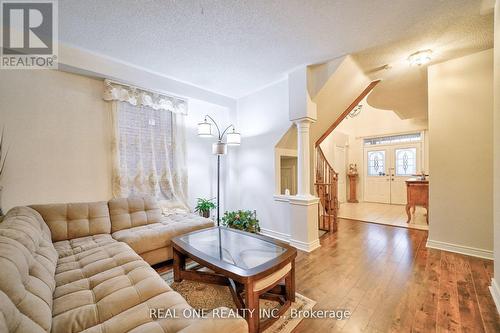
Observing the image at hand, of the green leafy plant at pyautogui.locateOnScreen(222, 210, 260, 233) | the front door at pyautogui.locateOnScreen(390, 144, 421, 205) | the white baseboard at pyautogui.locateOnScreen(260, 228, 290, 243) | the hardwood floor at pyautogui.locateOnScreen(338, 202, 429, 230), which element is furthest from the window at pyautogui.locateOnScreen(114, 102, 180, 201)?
the front door at pyautogui.locateOnScreen(390, 144, 421, 205)

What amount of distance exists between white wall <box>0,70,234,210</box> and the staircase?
354 cm

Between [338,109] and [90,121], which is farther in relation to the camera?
[338,109]

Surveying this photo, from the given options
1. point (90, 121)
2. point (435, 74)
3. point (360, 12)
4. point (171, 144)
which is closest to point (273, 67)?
point (360, 12)

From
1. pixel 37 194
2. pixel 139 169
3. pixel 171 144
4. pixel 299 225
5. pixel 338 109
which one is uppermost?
pixel 338 109

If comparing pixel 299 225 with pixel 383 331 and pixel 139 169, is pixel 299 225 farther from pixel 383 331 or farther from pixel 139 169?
pixel 139 169

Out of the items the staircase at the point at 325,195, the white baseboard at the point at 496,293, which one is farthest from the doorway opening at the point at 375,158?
the white baseboard at the point at 496,293

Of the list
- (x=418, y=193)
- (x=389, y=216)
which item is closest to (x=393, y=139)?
(x=389, y=216)

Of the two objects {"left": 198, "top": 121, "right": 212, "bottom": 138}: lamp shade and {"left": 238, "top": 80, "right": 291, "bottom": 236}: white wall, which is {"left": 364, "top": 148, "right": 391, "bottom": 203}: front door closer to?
{"left": 238, "top": 80, "right": 291, "bottom": 236}: white wall

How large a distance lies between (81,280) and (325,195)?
368 centimetres

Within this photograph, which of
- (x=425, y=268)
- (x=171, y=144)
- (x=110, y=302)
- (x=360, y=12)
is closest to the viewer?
(x=110, y=302)

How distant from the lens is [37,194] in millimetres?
2318

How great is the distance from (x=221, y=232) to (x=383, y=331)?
1.69m

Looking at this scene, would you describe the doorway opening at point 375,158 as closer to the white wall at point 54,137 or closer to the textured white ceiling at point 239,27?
the textured white ceiling at point 239,27

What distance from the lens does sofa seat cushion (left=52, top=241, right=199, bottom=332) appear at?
0.98m
